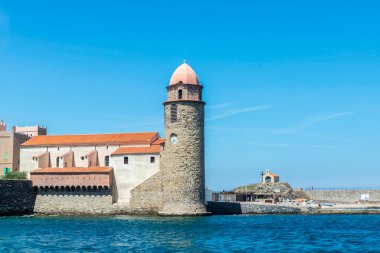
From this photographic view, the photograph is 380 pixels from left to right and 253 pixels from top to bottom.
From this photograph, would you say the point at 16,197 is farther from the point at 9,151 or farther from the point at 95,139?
the point at 9,151

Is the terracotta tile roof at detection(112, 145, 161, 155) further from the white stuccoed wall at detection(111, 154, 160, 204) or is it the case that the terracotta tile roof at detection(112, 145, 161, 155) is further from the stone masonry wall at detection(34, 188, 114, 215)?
the stone masonry wall at detection(34, 188, 114, 215)

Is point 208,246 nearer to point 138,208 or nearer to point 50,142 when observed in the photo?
point 138,208

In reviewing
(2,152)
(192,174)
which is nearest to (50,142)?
(2,152)

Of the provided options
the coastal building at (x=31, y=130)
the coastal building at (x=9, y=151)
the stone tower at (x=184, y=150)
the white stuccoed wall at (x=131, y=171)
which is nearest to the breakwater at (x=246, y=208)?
the stone tower at (x=184, y=150)

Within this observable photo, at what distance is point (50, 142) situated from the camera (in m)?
51.5

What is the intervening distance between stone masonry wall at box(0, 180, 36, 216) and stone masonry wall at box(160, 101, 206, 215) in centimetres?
1213

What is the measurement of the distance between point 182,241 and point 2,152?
32422 millimetres

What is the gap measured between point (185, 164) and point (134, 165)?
5661mm

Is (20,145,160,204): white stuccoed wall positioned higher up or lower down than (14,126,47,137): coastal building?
lower down

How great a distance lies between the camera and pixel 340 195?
68875mm

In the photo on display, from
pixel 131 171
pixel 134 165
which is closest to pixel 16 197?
pixel 131 171

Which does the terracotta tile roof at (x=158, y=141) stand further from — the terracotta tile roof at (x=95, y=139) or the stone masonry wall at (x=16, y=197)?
the stone masonry wall at (x=16, y=197)

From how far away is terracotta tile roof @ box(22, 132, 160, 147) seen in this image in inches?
1903

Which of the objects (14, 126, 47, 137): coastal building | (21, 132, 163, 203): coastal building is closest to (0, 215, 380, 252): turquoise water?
(21, 132, 163, 203): coastal building
